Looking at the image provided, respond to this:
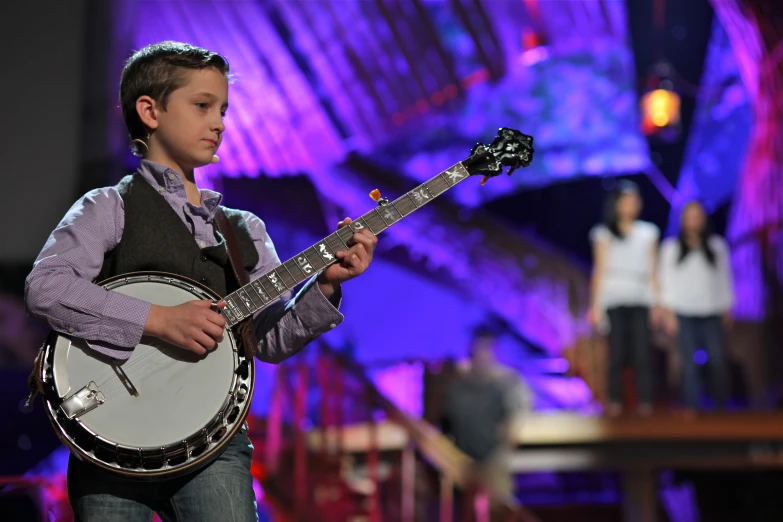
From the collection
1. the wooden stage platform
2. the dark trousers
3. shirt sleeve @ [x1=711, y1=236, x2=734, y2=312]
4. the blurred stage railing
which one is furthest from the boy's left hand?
shirt sleeve @ [x1=711, y1=236, x2=734, y2=312]

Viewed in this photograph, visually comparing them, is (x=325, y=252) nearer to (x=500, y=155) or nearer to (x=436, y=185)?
(x=436, y=185)

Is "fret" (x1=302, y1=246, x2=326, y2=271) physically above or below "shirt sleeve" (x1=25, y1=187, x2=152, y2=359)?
above

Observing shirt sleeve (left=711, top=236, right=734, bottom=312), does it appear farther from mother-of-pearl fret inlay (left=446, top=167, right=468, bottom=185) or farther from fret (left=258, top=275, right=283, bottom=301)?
fret (left=258, top=275, right=283, bottom=301)

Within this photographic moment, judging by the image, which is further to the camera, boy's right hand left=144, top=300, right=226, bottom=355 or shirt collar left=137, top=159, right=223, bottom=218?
shirt collar left=137, top=159, right=223, bottom=218

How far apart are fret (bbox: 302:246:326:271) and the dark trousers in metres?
3.97

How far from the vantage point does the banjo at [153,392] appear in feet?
4.65

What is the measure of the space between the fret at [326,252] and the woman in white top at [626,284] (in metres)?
3.75

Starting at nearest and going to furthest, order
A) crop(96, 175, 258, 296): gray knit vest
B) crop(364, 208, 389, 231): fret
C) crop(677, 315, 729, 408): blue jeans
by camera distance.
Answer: crop(96, 175, 258, 296): gray knit vest, crop(364, 208, 389, 231): fret, crop(677, 315, 729, 408): blue jeans

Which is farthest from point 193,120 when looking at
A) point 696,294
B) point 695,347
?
point 695,347

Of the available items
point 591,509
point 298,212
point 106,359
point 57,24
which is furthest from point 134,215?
point 591,509

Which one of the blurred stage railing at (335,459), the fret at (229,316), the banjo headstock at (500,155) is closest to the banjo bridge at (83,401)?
the fret at (229,316)

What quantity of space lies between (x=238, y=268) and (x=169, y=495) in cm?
43

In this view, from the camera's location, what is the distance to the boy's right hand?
147cm

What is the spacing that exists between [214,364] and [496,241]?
6.12 metres
